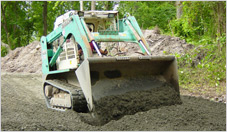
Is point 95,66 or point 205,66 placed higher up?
point 95,66

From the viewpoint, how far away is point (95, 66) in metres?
4.99

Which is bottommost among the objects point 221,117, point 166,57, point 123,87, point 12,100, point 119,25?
point 12,100

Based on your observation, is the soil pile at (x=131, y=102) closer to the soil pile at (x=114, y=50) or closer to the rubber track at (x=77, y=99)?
the rubber track at (x=77, y=99)

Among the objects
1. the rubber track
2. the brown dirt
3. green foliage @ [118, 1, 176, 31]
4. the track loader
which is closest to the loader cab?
the track loader

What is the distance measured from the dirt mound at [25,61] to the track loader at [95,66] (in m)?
7.37

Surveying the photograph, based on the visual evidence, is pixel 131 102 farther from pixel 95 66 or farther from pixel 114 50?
pixel 114 50

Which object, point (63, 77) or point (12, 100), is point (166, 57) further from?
point (12, 100)

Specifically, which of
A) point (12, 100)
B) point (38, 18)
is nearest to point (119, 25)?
point (12, 100)

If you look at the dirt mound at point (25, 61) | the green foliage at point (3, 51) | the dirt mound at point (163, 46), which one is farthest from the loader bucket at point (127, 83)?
the green foliage at point (3, 51)

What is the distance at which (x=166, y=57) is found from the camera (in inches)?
212

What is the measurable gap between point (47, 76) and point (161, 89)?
2.67m

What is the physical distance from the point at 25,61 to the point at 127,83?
417 inches

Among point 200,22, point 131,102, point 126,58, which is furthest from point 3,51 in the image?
point 131,102

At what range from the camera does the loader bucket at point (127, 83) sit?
475 cm
